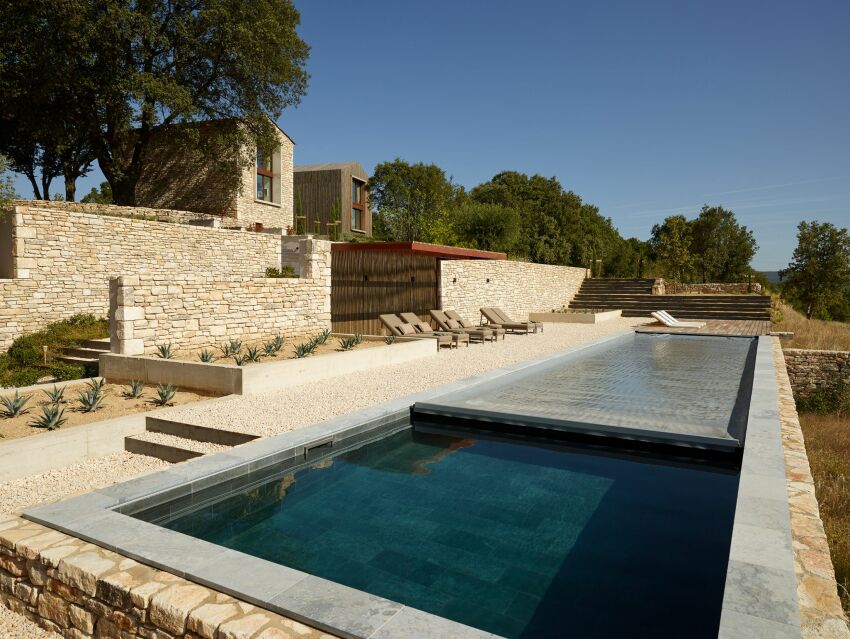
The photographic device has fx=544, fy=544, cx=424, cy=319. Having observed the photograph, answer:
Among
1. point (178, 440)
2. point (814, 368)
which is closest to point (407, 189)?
point (814, 368)

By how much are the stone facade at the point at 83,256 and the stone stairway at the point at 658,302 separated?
18583 millimetres

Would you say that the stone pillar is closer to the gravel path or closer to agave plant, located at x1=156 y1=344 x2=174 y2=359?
agave plant, located at x1=156 y1=344 x2=174 y2=359

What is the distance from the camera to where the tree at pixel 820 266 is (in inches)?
1421

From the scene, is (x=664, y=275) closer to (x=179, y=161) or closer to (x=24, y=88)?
(x=179, y=161)

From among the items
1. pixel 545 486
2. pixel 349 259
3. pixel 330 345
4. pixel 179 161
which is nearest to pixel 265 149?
pixel 179 161

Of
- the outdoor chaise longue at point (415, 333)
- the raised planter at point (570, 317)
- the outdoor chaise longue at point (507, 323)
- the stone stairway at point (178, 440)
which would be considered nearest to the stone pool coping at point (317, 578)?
the stone stairway at point (178, 440)

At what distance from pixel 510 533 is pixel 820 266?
42.3m

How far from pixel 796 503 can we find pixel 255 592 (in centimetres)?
326

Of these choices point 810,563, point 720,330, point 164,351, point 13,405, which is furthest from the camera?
point 720,330

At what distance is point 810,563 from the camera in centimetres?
273

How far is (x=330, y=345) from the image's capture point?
38.9ft

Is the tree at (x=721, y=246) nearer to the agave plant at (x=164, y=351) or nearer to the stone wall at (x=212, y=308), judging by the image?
the stone wall at (x=212, y=308)

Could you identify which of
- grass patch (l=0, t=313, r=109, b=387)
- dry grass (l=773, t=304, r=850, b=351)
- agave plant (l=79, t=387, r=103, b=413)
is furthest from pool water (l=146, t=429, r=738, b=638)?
dry grass (l=773, t=304, r=850, b=351)

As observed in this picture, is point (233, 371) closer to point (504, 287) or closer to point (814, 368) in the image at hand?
point (814, 368)
